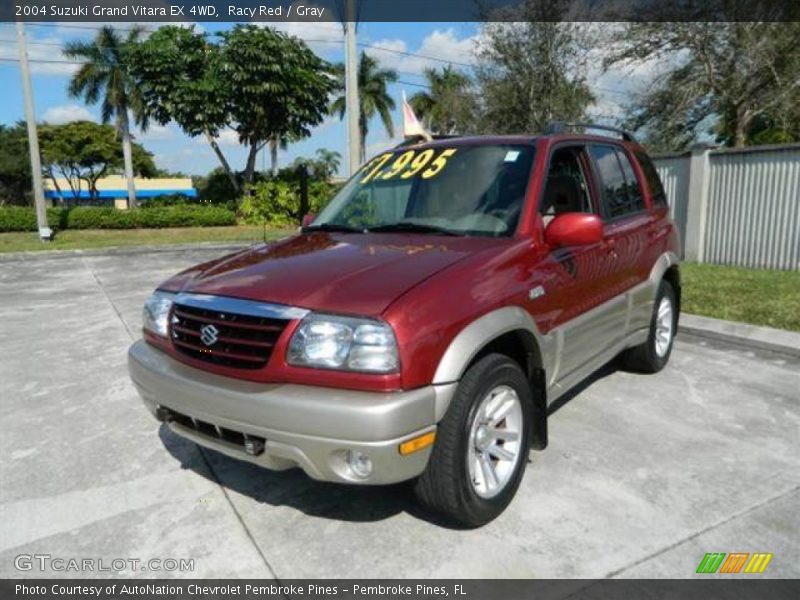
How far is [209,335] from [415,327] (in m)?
0.93

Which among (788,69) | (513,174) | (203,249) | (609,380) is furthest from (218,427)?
(788,69)

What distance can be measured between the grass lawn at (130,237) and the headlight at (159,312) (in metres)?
14.8

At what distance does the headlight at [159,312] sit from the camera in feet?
10.1

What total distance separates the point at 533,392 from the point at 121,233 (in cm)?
→ 2174

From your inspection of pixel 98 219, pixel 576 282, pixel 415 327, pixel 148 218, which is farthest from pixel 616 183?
pixel 98 219

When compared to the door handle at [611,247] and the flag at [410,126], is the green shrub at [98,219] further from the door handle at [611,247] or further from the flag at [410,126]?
the door handle at [611,247]

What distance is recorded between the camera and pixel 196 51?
2659 centimetres

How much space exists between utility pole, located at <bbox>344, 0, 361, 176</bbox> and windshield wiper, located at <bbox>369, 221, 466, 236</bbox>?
450 inches

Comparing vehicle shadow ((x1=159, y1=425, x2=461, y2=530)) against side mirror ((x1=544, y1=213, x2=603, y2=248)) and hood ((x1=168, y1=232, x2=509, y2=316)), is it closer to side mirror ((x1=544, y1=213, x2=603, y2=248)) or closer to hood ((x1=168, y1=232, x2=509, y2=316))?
hood ((x1=168, y1=232, x2=509, y2=316))

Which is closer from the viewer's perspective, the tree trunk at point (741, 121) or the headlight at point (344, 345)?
the headlight at point (344, 345)

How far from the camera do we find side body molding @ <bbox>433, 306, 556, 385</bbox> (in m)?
2.54

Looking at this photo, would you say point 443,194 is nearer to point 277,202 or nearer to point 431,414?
point 431,414

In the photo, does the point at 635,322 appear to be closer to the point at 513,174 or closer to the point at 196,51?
the point at 513,174

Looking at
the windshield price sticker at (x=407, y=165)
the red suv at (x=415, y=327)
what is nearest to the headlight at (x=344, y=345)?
the red suv at (x=415, y=327)
